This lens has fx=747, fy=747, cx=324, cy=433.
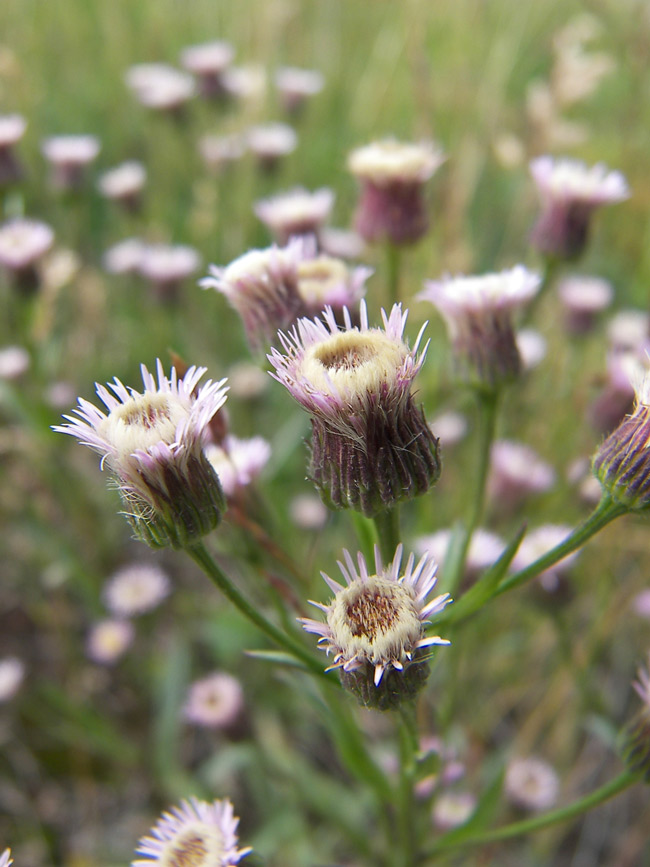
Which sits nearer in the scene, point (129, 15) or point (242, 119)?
point (242, 119)

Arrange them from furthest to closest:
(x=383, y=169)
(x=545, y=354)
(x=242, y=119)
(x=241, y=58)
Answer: (x=241, y=58) → (x=242, y=119) → (x=545, y=354) → (x=383, y=169)

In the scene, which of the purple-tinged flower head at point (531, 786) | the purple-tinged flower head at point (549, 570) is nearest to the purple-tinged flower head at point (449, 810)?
the purple-tinged flower head at point (531, 786)

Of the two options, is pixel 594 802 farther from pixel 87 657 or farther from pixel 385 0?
pixel 385 0

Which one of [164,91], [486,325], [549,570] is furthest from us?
[164,91]

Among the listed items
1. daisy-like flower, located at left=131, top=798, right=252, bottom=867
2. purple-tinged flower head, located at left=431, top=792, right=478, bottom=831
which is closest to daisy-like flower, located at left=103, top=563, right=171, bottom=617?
purple-tinged flower head, located at left=431, top=792, right=478, bottom=831

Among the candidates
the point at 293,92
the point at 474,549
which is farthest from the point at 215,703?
the point at 293,92

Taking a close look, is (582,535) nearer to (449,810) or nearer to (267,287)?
(267,287)

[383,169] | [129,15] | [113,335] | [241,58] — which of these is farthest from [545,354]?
[129,15]
